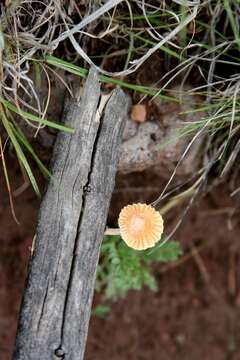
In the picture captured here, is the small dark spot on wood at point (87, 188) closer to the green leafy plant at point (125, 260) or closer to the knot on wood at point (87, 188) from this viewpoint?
the knot on wood at point (87, 188)

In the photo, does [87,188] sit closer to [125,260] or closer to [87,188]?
[87,188]

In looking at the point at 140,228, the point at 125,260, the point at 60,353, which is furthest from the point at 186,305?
the point at 60,353

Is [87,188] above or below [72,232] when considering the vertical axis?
above

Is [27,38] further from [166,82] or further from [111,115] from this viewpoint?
[166,82]

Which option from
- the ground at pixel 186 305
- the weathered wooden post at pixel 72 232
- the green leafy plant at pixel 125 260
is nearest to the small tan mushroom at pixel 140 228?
the weathered wooden post at pixel 72 232

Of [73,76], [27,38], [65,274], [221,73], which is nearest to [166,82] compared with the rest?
[221,73]

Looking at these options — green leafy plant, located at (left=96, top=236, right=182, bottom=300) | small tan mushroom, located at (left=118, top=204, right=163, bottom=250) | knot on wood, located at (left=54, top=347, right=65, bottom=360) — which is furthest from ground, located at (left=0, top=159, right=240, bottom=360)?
knot on wood, located at (left=54, top=347, right=65, bottom=360)
